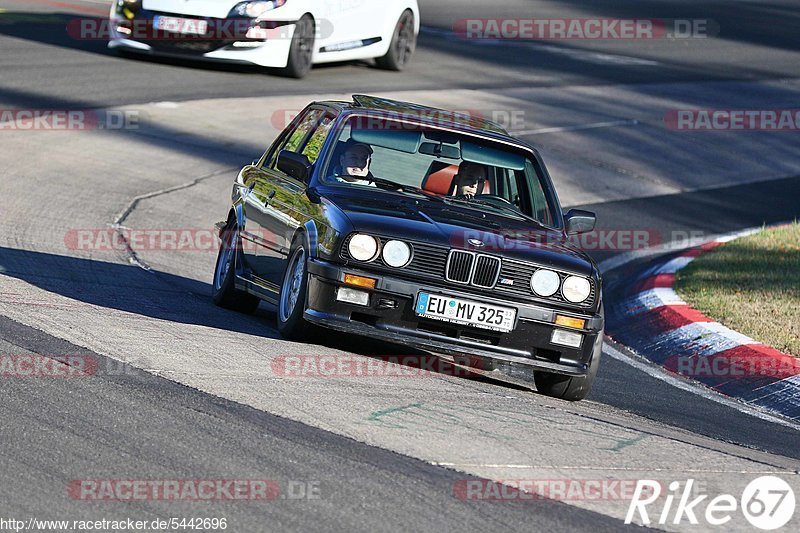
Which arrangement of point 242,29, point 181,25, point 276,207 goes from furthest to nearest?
1. point 242,29
2. point 181,25
3. point 276,207

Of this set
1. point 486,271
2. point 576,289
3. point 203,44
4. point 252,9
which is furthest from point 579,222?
point 203,44

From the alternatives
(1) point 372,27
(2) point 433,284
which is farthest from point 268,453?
(1) point 372,27

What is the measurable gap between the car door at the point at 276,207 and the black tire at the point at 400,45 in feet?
42.1

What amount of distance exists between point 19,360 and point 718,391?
453 centimetres

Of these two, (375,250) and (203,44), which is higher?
(375,250)

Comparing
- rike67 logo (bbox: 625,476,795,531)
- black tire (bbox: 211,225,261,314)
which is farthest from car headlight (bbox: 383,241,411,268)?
rike67 logo (bbox: 625,476,795,531)

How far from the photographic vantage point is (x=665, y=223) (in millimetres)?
15758

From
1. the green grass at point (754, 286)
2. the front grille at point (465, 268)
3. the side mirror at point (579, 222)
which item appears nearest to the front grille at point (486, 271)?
the front grille at point (465, 268)

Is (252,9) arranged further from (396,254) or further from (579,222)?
(396,254)

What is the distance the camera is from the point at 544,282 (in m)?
7.60

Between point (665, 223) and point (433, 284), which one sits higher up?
point (433, 284)

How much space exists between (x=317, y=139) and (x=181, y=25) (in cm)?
1073

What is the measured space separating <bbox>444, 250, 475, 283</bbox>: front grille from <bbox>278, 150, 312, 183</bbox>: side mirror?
138cm

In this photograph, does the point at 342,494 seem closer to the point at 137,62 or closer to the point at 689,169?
the point at 689,169
